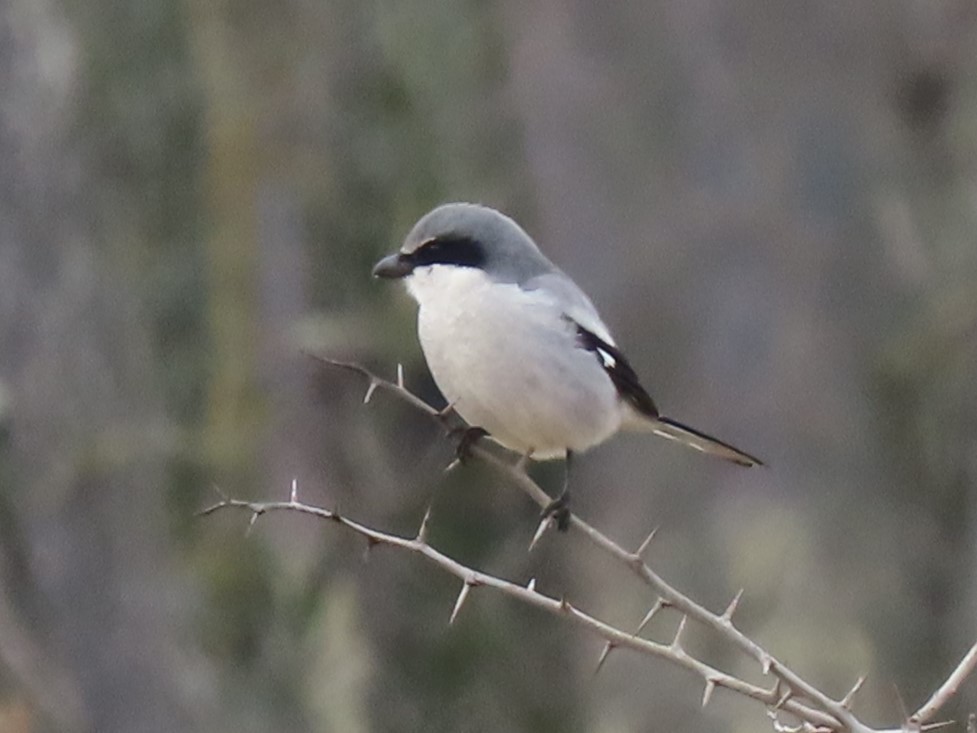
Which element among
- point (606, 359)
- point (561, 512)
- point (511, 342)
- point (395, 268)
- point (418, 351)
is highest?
point (395, 268)

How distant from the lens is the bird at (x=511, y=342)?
366 cm

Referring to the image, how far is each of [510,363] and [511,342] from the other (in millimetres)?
55

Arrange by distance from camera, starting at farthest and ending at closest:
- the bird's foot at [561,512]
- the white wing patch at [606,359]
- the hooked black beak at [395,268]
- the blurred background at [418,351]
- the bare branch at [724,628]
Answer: the blurred background at [418,351]
the white wing patch at [606,359]
the hooked black beak at [395,268]
the bird's foot at [561,512]
the bare branch at [724,628]

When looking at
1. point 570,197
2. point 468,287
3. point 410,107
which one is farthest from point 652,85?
point 468,287

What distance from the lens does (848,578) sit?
23.0ft

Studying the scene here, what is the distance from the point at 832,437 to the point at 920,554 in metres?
0.69

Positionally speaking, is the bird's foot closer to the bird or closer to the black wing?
the bird

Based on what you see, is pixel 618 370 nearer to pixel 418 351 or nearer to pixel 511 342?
pixel 511 342

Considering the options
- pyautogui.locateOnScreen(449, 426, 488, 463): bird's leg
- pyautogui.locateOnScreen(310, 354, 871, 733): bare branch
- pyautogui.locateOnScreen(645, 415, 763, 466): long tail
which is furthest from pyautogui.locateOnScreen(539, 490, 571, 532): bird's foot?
pyautogui.locateOnScreen(310, 354, 871, 733): bare branch

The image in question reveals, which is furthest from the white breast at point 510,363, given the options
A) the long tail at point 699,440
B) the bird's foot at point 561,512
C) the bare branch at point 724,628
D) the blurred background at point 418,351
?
the blurred background at point 418,351

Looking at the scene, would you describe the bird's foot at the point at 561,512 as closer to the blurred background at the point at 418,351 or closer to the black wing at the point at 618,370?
the black wing at the point at 618,370

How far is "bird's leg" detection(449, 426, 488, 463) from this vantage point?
3.90 m

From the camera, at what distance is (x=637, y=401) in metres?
4.10

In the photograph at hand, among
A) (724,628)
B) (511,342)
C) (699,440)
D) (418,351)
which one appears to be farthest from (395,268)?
(418,351)
